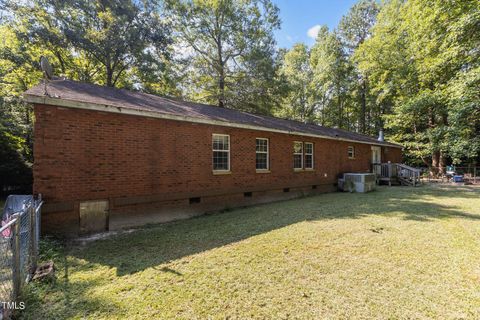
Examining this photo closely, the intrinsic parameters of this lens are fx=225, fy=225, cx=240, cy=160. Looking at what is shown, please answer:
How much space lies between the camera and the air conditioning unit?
12836 millimetres

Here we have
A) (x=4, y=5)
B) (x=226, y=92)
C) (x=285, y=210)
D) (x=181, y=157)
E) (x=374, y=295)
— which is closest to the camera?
(x=374, y=295)

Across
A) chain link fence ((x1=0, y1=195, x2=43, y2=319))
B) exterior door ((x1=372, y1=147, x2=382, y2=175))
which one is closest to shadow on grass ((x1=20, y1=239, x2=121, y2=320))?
chain link fence ((x1=0, y1=195, x2=43, y2=319))

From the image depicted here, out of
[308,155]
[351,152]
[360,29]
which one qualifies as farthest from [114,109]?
[360,29]

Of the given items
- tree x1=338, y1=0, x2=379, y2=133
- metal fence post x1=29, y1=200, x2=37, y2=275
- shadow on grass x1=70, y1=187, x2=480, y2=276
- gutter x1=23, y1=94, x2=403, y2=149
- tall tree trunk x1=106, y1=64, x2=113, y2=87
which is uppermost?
tree x1=338, y1=0, x2=379, y2=133

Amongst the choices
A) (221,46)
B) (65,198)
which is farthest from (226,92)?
(65,198)

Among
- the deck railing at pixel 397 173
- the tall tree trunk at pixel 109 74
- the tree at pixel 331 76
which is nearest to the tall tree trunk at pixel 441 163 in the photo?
the deck railing at pixel 397 173

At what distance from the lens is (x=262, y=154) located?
10.5 meters

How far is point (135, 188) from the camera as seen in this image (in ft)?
21.9

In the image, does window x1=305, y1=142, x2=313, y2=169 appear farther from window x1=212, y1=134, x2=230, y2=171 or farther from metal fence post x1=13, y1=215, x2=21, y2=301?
metal fence post x1=13, y1=215, x2=21, y2=301

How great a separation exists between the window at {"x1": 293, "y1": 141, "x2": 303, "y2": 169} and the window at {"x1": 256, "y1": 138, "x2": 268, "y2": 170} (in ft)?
6.82

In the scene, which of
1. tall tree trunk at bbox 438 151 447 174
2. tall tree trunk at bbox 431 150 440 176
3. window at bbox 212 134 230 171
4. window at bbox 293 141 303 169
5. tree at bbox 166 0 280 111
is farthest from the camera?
tall tree trunk at bbox 431 150 440 176

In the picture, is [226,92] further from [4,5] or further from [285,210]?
[4,5]

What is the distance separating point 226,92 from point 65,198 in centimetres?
1590

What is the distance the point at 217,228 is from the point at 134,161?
10.4 ft
